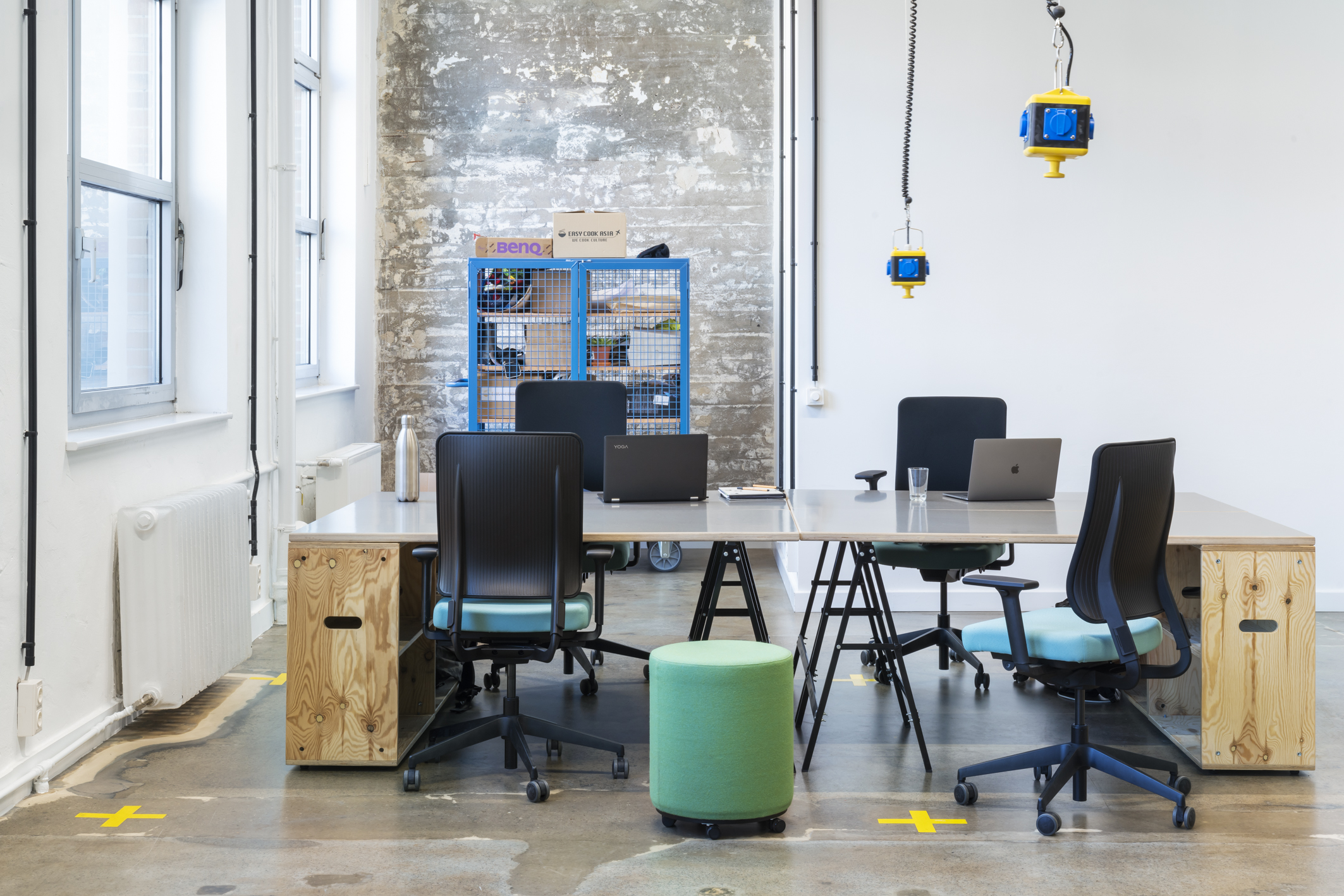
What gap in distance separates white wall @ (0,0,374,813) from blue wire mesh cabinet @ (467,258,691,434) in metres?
1.51

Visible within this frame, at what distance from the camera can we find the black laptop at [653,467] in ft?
13.5

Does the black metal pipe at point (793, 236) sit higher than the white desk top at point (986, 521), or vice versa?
the black metal pipe at point (793, 236)

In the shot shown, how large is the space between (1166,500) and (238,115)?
4.01m

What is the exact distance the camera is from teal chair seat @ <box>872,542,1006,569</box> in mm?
4324

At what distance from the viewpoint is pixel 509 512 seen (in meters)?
3.29

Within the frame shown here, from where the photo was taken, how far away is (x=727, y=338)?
7316mm

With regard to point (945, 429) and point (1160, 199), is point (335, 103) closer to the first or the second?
point (945, 429)

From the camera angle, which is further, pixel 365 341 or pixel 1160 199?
pixel 365 341

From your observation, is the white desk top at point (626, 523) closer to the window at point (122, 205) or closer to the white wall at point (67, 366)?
the white wall at point (67, 366)

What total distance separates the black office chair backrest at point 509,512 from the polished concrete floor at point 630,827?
639 millimetres

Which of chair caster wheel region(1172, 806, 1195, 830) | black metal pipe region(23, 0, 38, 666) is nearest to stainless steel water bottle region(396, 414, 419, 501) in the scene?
black metal pipe region(23, 0, 38, 666)

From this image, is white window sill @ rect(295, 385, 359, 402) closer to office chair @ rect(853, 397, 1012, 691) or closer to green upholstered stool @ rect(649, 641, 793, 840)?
office chair @ rect(853, 397, 1012, 691)

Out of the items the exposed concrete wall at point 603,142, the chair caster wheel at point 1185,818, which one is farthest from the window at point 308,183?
the chair caster wheel at point 1185,818

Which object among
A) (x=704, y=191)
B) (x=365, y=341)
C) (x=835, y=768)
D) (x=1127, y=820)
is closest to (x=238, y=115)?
(x=365, y=341)
